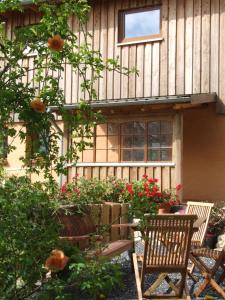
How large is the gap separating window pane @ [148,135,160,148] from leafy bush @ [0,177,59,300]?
7928mm

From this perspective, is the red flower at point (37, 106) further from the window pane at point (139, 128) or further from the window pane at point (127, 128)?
the window pane at point (127, 128)

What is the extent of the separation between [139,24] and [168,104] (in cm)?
278

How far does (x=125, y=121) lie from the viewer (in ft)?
35.9

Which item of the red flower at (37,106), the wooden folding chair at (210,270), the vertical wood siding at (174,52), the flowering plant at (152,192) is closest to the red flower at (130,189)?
the flowering plant at (152,192)

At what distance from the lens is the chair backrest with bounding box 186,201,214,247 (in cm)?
689

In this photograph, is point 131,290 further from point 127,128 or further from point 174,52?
point 174,52

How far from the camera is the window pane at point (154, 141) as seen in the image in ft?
35.0

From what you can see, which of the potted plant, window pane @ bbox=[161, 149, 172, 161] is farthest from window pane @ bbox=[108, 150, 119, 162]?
the potted plant

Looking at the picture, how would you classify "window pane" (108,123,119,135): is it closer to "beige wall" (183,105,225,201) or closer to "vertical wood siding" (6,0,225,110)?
"vertical wood siding" (6,0,225,110)

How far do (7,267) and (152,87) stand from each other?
29.2 ft

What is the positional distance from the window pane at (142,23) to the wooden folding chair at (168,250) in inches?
294

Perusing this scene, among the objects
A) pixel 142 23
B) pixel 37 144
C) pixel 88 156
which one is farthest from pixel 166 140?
pixel 37 144

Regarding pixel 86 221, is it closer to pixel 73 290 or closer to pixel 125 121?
pixel 73 290

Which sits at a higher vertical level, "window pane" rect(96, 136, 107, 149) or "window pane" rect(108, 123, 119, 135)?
"window pane" rect(108, 123, 119, 135)
